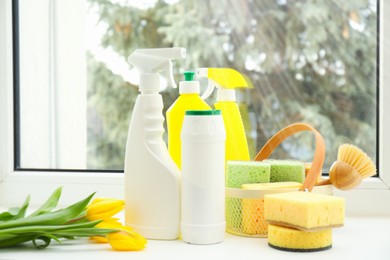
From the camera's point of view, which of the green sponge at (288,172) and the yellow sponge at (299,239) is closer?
the yellow sponge at (299,239)

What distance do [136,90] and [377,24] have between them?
56 centimetres

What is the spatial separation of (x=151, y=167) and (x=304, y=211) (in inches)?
9.8

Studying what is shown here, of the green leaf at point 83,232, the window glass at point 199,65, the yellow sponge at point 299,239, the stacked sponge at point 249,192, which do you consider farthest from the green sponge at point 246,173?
the window glass at point 199,65

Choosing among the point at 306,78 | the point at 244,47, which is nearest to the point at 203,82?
the point at 244,47

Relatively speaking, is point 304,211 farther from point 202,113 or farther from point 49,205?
point 49,205

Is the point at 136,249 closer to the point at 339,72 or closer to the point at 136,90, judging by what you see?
the point at 136,90

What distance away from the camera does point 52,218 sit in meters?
0.82

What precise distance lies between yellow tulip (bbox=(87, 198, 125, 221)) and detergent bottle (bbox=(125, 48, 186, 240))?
0.08 feet

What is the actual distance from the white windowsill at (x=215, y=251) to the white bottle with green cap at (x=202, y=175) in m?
0.03

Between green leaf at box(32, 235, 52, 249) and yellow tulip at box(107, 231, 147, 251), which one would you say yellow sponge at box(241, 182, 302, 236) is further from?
green leaf at box(32, 235, 52, 249)

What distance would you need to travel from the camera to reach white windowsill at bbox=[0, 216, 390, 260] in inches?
31.0

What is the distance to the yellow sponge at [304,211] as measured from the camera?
757 millimetres

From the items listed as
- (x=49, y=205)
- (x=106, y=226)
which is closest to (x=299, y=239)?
(x=106, y=226)

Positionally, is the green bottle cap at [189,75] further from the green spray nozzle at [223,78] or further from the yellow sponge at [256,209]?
the yellow sponge at [256,209]
